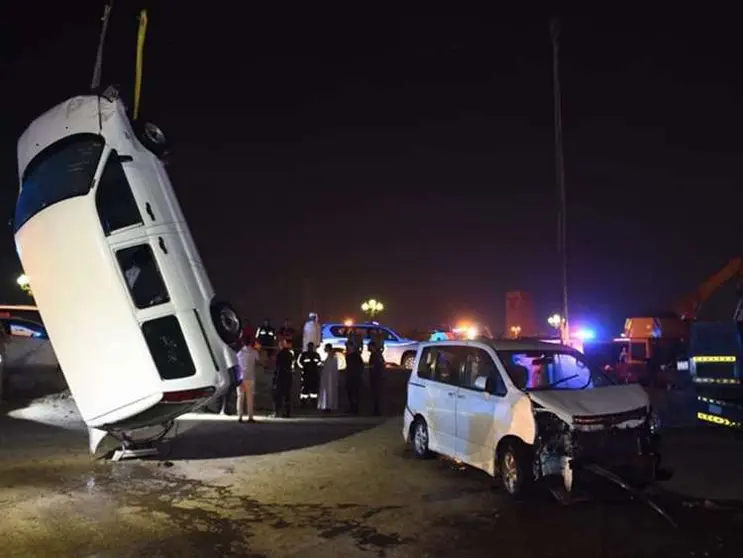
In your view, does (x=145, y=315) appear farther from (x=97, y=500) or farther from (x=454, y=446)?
(x=454, y=446)

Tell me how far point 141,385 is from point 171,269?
135cm

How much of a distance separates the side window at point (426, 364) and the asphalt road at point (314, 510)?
1.21m

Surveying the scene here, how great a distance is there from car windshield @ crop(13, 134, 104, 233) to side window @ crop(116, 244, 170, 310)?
0.87m

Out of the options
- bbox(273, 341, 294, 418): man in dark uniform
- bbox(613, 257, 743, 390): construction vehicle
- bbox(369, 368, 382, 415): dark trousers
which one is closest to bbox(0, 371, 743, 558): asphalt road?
bbox(273, 341, 294, 418): man in dark uniform

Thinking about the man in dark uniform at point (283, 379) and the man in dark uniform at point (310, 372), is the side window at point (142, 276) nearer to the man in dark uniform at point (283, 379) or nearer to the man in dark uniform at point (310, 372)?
the man in dark uniform at point (283, 379)

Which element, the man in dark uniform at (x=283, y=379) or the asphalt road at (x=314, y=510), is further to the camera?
the man in dark uniform at (x=283, y=379)

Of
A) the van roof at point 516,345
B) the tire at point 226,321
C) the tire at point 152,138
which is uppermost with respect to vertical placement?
the tire at point 152,138

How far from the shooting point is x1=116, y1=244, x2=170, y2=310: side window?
8.56 m

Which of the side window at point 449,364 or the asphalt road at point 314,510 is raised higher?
the side window at point 449,364

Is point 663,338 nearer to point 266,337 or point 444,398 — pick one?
point 266,337

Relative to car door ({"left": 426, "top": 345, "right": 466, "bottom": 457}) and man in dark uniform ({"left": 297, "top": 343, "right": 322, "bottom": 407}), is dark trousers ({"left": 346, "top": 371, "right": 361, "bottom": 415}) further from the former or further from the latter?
car door ({"left": 426, "top": 345, "right": 466, "bottom": 457})

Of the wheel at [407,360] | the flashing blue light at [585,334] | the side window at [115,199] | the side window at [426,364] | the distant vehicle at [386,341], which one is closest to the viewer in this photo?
the side window at [115,199]

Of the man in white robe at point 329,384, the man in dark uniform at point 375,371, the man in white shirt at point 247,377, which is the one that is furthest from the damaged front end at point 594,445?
the man in white robe at point 329,384

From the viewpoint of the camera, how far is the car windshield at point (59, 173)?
340 inches
